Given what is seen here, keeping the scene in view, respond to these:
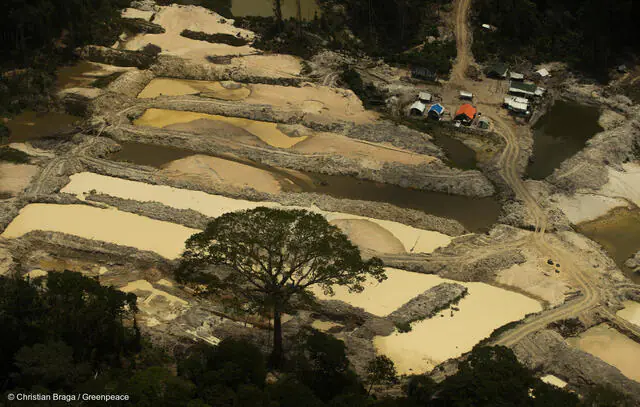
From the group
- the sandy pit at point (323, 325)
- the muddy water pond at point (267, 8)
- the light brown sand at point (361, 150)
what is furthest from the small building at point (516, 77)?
the sandy pit at point (323, 325)

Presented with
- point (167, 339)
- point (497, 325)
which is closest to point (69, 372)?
point (167, 339)

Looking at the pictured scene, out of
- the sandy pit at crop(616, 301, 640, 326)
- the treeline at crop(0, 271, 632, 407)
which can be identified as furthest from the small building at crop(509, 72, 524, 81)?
the treeline at crop(0, 271, 632, 407)

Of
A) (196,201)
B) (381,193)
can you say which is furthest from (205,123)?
(381,193)

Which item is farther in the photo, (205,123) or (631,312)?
(205,123)

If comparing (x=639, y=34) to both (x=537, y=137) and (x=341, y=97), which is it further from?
(x=341, y=97)

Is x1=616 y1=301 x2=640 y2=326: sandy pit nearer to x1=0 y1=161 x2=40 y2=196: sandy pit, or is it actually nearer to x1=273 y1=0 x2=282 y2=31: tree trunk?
x1=0 y1=161 x2=40 y2=196: sandy pit

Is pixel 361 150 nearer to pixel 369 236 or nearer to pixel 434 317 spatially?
pixel 369 236
